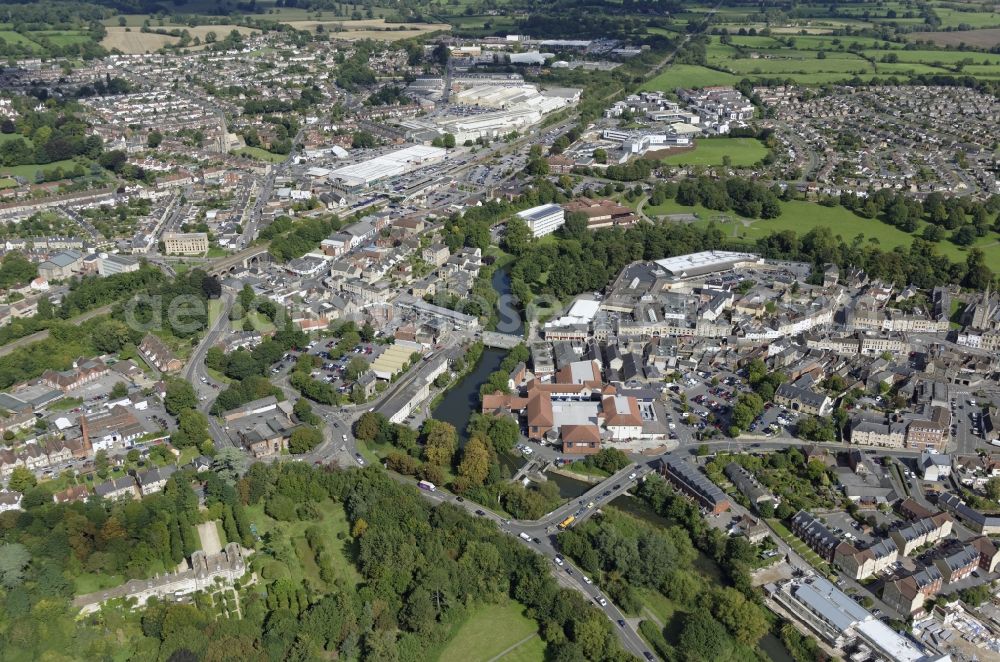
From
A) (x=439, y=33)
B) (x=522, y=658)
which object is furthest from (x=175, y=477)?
(x=439, y=33)

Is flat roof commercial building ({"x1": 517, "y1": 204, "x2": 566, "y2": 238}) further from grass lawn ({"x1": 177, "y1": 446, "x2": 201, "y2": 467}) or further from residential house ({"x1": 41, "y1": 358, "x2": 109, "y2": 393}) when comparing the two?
grass lawn ({"x1": 177, "y1": 446, "x2": 201, "y2": 467})

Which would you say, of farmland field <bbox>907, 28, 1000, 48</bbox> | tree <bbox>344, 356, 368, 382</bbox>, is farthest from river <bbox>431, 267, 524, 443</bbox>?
farmland field <bbox>907, 28, 1000, 48</bbox>

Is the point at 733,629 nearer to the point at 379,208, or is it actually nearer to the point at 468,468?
the point at 468,468

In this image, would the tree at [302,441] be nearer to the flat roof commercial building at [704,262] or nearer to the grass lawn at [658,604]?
the grass lawn at [658,604]

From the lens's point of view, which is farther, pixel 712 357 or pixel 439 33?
pixel 439 33

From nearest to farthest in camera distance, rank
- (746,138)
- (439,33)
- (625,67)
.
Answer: (746,138) → (625,67) → (439,33)

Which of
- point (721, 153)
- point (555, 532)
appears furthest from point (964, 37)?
point (555, 532)

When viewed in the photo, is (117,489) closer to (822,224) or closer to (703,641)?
(703,641)
